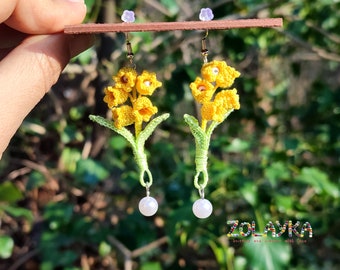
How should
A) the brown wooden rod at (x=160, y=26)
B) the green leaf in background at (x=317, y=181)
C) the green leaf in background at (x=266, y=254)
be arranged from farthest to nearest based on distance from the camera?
the green leaf in background at (x=317, y=181)
the green leaf in background at (x=266, y=254)
the brown wooden rod at (x=160, y=26)

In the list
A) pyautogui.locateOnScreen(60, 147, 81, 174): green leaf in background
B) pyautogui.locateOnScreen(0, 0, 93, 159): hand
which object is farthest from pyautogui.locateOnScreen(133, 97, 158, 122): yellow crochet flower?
pyautogui.locateOnScreen(60, 147, 81, 174): green leaf in background

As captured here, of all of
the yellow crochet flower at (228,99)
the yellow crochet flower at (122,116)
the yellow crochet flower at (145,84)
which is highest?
the yellow crochet flower at (145,84)

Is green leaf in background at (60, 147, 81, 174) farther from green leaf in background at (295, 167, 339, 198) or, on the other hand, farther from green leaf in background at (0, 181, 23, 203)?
green leaf in background at (295, 167, 339, 198)

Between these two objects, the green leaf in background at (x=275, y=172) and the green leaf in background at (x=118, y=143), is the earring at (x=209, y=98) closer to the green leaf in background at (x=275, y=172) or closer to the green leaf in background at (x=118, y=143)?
the green leaf in background at (x=275, y=172)

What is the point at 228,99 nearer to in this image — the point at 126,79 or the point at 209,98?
the point at 209,98

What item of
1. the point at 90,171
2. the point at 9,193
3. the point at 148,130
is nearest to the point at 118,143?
the point at 90,171

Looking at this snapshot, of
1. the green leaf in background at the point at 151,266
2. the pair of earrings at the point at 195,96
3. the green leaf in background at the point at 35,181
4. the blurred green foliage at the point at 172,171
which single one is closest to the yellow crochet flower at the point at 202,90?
the pair of earrings at the point at 195,96

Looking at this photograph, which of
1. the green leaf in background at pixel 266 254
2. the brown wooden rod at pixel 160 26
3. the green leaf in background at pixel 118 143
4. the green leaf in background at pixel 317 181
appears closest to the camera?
the brown wooden rod at pixel 160 26

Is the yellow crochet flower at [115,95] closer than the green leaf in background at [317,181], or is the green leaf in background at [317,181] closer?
the yellow crochet flower at [115,95]
